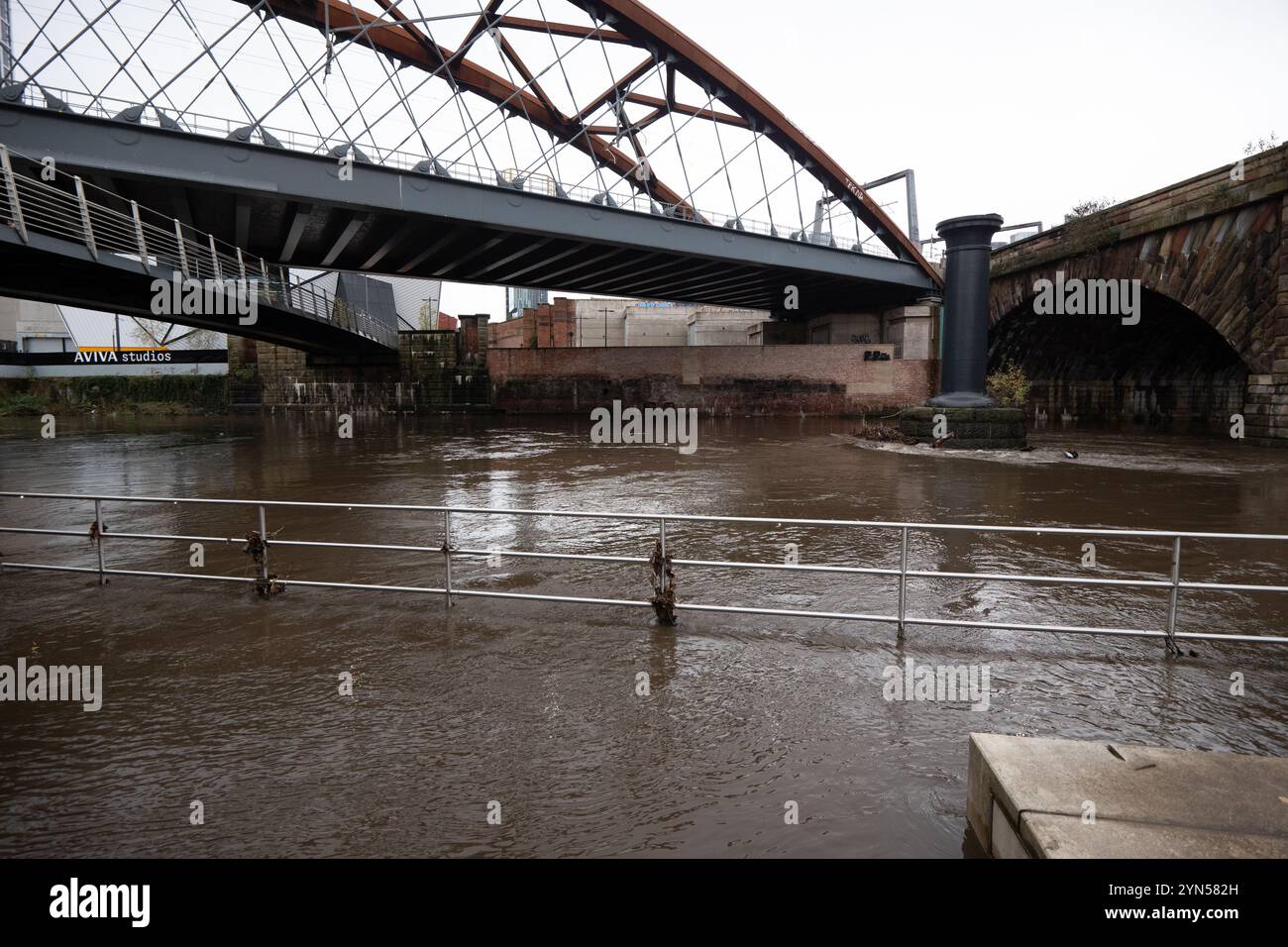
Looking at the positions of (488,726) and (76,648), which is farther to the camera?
(76,648)

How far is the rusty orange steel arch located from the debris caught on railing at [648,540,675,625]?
955 inches

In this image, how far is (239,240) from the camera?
23922mm

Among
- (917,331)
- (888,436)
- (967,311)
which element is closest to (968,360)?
(967,311)

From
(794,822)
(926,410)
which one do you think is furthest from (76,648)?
(926,410)

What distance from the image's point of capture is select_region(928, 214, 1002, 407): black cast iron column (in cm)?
2114

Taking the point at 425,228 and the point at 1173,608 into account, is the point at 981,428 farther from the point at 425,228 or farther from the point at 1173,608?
the point at 425,228

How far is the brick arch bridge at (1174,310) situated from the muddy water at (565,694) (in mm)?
13570

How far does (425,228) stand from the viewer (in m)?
24.6

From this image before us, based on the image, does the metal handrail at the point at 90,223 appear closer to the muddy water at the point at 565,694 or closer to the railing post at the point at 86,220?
the railing post at the point at 86,220
